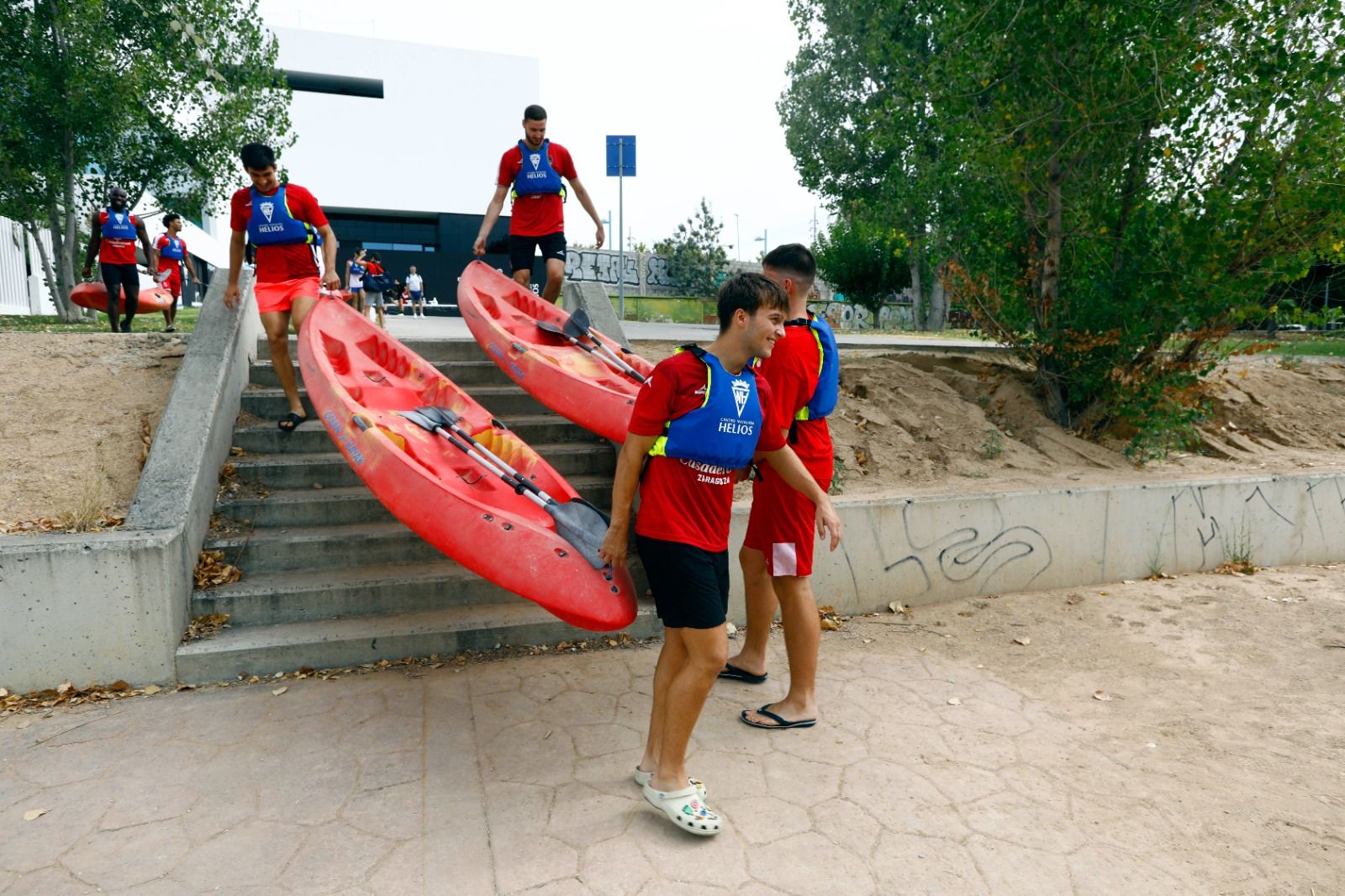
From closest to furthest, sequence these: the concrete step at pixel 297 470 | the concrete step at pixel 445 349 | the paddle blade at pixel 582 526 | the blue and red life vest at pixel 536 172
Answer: the paddle blade at pixel 582 526, the concrete step at pixel 297 470, the concrete step at pixel 445 349, the blue and red life vest at pixel 536 172

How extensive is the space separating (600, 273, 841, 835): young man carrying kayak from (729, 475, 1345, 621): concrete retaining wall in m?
1.98

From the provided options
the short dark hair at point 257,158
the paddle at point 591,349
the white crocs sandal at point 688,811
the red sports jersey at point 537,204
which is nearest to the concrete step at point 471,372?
the paddle at point 591,349

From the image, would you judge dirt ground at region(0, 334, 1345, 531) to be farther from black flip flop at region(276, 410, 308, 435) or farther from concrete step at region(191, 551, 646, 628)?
concrete step at region(191, 551, 646, 628)

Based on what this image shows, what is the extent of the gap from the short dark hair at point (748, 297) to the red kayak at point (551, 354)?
1.78 metres

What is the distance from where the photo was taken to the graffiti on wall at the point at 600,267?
121ft

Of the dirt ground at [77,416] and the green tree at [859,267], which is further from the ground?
the green tree at [859,267]

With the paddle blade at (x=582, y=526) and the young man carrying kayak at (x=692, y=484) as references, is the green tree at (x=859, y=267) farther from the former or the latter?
the young man carrying kayak at (x=692, y=484)

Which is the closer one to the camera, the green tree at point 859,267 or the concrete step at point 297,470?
the concrete step at point 297,470

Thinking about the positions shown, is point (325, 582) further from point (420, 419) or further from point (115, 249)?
point (115, 249)

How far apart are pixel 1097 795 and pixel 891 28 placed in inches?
852

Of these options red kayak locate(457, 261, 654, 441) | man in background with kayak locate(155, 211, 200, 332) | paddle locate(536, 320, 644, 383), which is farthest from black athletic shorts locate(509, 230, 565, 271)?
man in background with kayak locate(155, 211, 200, 332)

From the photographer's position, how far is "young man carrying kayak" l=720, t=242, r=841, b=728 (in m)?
3.45

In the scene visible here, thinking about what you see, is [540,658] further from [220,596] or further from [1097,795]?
[1097,795]

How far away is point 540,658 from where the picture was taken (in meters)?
4.24
